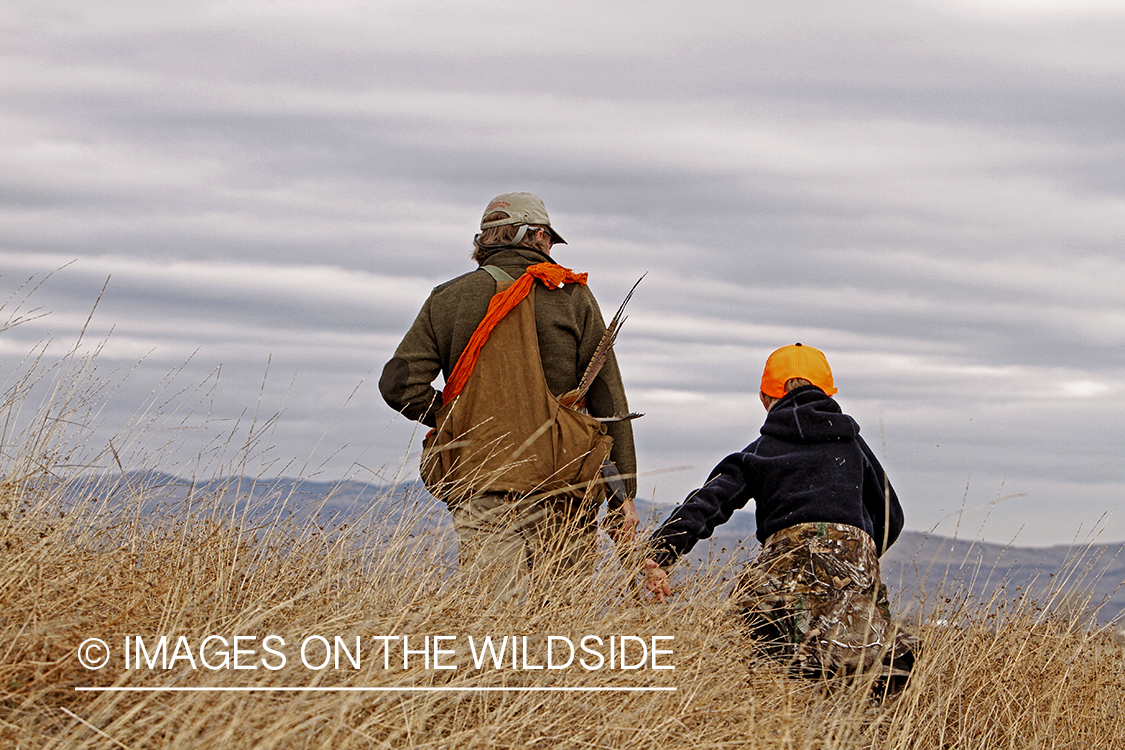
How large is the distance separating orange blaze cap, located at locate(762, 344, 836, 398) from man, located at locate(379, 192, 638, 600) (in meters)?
0.68

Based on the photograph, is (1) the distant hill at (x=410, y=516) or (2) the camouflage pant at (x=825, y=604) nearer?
(2) the camouflage pant at (x=825, y=604)

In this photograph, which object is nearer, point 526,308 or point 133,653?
point 133,653

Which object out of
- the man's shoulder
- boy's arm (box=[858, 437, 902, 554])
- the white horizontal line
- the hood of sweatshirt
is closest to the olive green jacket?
the man's shoulder

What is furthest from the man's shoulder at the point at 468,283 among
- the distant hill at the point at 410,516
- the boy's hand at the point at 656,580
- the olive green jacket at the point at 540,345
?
the boy's hand at the point at 656,580

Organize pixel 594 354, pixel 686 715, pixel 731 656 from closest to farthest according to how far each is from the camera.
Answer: pixel 686 715, pixel 731 656, pixel 594 354

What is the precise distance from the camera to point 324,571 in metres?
4.50

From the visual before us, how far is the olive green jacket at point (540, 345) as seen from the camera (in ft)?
16.2

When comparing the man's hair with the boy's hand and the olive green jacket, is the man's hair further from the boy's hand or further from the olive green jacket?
the boy's hand

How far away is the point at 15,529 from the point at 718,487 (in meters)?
2.75

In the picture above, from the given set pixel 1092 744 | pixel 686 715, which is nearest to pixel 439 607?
pixel 686 715

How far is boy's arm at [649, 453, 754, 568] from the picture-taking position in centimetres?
470

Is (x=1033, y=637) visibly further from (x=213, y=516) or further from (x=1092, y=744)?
(x=213, y=516)

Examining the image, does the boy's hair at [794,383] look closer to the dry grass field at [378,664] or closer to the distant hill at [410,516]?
the distant hill at [410,516]

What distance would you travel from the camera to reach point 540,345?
4.98 meters
